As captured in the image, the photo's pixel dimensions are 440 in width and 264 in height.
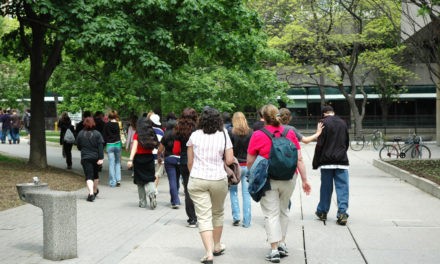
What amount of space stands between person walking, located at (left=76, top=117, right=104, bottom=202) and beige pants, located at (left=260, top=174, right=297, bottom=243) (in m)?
6.43

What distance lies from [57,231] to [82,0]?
9.49m

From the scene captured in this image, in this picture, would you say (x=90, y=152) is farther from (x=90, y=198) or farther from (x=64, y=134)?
(x=64, y=134)

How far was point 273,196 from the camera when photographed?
295 inches

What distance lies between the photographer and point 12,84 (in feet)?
157

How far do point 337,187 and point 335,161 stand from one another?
404 millimetres

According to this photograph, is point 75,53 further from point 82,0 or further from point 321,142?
point 321,142

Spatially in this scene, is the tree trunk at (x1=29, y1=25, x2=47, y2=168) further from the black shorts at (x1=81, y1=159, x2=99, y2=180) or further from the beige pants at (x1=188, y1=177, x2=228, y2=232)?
the beige pants at (x1=188, y1=177, x2=228, y2=232)

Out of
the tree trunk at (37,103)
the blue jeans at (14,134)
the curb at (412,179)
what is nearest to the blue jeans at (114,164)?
the tree trunk at (37,103)

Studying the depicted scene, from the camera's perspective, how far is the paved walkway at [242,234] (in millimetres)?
7750

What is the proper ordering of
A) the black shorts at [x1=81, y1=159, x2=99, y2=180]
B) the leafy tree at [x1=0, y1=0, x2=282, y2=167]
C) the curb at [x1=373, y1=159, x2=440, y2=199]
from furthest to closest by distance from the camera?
the leafy tree at [x1=0, y1=0, x2=282, y2=167] < the curb at [x1=373, y1=159, x2=440, y2=199] < the black shorts at [x1=81, y1=159, x2=99, y2=180]

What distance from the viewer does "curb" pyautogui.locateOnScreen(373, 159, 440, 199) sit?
1423 centimetres

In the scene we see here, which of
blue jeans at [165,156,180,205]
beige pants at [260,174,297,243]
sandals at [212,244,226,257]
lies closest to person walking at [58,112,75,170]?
blue jeans at [165,156,180,205]

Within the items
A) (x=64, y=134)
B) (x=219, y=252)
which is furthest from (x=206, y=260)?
(x=64, y=134)

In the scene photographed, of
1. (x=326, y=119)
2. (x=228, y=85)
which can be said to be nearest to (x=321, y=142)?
(x=326, y=119)
